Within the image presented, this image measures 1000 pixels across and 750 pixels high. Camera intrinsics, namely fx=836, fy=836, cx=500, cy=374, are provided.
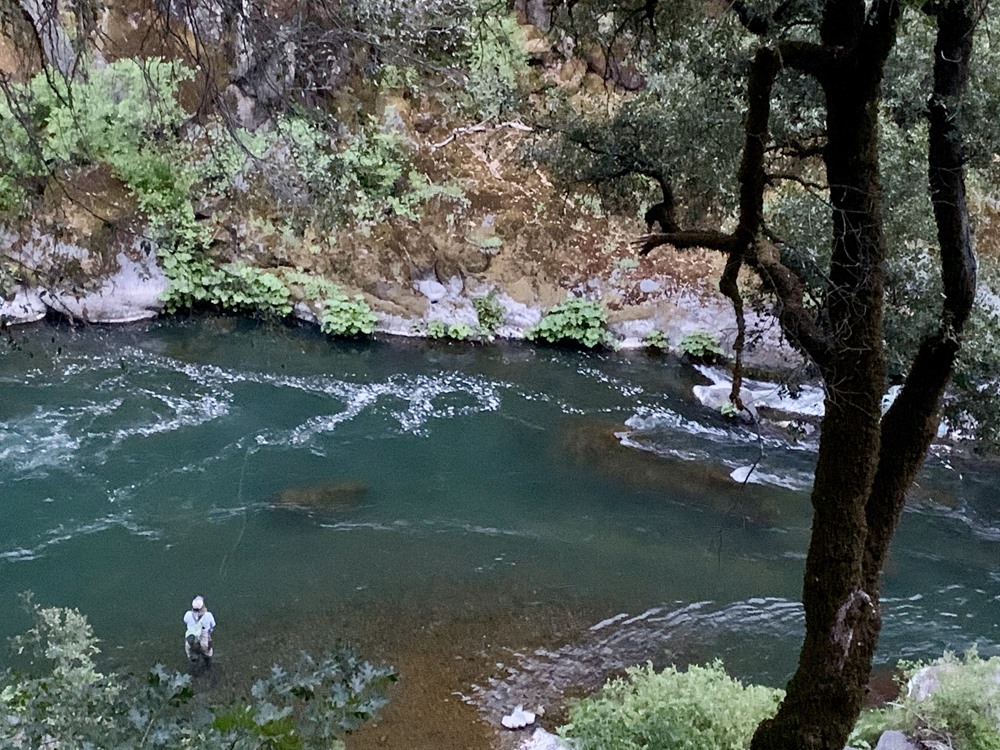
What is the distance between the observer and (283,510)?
9.57 meters

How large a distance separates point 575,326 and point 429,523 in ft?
20.8

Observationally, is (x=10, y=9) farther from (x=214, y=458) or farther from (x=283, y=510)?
(x=214, y=458)

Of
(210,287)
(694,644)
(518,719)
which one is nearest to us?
(518,719)

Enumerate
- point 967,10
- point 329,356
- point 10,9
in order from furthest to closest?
point 329,356
point 967,10
point 10,9

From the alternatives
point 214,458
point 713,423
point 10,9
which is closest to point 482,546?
point 214,458

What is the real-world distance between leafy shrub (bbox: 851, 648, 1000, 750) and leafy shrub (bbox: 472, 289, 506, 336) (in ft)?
32.3

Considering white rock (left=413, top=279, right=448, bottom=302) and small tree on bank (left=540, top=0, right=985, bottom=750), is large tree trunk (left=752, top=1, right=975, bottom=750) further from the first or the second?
white rock (left=413, top=279, right=448, bottom=302)

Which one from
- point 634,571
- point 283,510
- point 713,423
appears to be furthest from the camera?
point 713,423

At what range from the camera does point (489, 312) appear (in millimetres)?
15156

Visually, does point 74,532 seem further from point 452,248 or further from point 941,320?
point 452,248

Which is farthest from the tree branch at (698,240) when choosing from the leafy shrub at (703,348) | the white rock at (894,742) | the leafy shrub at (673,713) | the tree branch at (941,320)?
the leafy shrub at (703,348)

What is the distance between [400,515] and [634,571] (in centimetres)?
276

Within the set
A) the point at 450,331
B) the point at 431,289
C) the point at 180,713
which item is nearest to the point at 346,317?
the point at 431,289

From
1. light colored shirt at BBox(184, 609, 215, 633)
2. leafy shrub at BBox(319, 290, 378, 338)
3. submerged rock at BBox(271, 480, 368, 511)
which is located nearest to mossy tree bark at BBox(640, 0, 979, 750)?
light colored shirt at BBox(184, 609, 215, 633)
